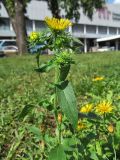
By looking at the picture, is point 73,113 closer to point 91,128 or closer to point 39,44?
point 39,44

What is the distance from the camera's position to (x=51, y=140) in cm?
244

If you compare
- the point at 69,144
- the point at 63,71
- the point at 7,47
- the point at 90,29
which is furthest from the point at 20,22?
the point at 90,29

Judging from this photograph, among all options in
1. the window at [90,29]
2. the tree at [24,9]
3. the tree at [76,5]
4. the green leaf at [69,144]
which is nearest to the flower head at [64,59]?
the green leaf at [69,144]

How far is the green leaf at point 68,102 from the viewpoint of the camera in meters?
1.74

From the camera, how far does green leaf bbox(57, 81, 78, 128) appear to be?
68.4 inches

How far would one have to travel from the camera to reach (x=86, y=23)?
79625mm

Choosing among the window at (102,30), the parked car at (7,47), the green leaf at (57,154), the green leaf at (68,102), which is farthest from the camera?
the window at (102,30)

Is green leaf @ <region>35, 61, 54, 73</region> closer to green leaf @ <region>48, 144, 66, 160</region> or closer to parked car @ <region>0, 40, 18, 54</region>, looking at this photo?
green leaf @ <region>48, 144, 66, 160</region>

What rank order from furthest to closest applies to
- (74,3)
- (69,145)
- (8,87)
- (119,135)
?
(74,3) → (8,87) → (119,135) → (69,145)

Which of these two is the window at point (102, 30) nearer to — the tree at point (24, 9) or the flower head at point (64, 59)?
the tree at point (24, 9)

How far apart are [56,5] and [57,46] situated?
30.4 meters

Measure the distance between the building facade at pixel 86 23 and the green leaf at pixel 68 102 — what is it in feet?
200

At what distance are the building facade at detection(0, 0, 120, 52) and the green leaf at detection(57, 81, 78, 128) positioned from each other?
6093 centimetres

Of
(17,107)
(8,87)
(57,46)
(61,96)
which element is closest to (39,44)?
(57,46)
